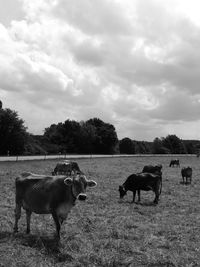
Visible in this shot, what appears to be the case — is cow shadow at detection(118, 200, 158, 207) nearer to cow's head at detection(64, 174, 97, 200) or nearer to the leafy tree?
cow's head at detection(64, 174, 97, 200)

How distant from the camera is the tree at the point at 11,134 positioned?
77062 mm

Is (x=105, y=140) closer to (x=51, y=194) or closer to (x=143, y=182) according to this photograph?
(x=143, y=182)

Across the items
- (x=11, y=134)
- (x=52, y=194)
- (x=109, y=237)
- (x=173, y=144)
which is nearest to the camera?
(x=52, y=194)

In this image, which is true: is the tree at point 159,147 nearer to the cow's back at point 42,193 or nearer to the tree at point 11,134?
the tree at point 11,134

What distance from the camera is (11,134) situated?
77.9 meters

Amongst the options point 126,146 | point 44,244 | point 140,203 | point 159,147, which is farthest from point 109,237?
point 159,147

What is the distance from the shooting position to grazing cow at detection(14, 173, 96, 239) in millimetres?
10266

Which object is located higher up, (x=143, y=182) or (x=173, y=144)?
(x=173, y=144)

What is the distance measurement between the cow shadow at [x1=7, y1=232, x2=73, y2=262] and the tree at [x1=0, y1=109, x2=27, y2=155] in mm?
67401

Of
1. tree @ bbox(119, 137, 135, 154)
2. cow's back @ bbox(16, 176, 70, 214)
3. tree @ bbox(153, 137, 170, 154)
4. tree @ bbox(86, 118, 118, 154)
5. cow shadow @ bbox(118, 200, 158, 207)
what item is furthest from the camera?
tree @ bbox(153, 137, 170, 154)

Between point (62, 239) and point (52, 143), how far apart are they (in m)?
105

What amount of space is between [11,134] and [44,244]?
70.4 metres

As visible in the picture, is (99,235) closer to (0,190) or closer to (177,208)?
(177,208)

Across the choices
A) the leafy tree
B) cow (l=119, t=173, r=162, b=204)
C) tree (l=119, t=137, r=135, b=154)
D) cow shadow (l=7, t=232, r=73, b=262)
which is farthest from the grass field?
the leafy tree
